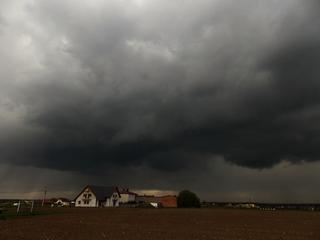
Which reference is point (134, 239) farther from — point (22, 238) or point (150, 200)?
point (150, 200)

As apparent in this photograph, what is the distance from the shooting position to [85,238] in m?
31.9

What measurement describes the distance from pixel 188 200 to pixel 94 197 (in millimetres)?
39592

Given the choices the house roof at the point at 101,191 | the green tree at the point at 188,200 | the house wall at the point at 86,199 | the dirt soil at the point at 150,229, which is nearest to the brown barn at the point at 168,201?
the green tree at the point at 188,200

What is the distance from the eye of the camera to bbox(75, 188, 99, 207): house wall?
536 feet

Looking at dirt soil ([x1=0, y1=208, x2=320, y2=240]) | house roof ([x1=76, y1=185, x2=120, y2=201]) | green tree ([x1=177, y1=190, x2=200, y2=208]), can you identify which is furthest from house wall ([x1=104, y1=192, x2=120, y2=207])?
dirt soil ([x1=0, y1=208, x2=320, y2=240])

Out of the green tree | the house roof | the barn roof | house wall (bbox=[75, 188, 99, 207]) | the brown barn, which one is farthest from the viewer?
the brown barn

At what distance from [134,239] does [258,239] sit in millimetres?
10318

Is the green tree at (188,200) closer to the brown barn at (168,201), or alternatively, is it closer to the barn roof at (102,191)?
the brown barn at (168,201)

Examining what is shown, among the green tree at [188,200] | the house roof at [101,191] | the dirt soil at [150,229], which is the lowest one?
the dirt soil at [150,229]

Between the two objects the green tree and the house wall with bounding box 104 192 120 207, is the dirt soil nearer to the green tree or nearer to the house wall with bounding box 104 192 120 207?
the green tree

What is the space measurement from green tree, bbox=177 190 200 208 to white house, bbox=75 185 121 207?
33095 mm

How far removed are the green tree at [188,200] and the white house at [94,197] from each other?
33.1 m

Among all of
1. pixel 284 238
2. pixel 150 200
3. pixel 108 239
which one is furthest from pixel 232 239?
pixel 150 200

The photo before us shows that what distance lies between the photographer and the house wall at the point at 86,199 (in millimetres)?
163250
